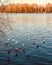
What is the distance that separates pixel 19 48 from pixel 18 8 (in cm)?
7457

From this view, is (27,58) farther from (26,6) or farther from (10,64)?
(26,6)

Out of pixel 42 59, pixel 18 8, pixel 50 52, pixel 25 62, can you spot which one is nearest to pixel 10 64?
pixel 25 62

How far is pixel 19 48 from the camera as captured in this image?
16625 millimetres

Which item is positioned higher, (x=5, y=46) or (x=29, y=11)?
(x=5, y=46)

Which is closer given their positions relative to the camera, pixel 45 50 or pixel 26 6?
pixel 45 50

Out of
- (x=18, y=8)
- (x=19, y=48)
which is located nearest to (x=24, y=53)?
(x=19, y=48)

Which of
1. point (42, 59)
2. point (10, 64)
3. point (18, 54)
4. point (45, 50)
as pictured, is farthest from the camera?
point (45, 50)

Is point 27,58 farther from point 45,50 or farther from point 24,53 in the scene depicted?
point 45,50

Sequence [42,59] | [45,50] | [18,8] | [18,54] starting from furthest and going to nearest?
1. [18,8]
2. [45,50]
3. [18,54]
4. [42,59]

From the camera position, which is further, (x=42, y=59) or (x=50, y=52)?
(x=50, y=52)

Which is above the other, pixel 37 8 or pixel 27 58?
pixel 27 58

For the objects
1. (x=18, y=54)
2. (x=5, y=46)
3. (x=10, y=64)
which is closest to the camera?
(x=10, y=64)

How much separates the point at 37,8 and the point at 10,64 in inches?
3277

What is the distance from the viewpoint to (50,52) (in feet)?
50.7
